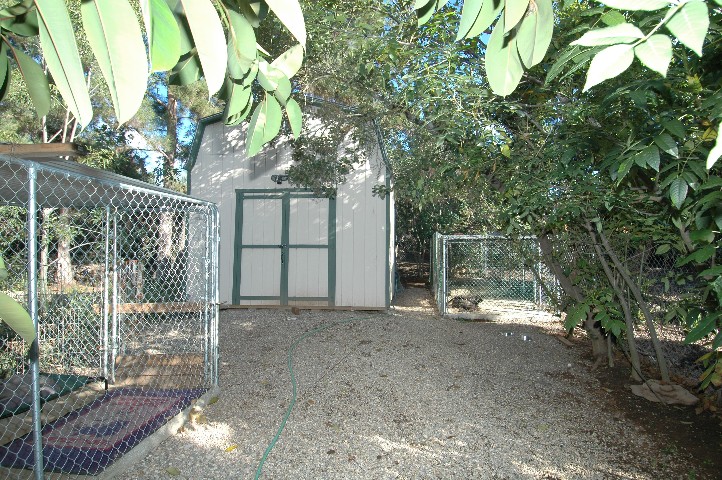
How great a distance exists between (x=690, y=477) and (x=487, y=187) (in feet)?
8.99

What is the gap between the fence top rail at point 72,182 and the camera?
2457mm

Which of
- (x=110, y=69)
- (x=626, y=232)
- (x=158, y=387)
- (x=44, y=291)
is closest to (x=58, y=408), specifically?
(x=158, y=387)

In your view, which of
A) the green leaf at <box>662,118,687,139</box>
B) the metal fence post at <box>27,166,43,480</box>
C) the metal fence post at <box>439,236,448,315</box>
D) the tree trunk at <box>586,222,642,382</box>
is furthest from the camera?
the metal fence post at <box>439,236,448,315</box>

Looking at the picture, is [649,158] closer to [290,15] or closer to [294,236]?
[290,15]

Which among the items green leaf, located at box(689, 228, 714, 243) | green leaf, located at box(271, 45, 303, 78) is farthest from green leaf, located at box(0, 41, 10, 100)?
green leaf, located at box(689, 228, 714, 243)

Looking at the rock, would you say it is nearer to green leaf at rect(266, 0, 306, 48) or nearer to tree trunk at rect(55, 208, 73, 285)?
green leaf at rect(266, 0, 306, 48)

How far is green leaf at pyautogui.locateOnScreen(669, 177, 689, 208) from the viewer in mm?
1956

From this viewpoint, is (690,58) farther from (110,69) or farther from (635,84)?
(110,69)

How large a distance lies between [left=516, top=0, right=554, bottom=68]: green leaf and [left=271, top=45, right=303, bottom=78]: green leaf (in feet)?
1.57

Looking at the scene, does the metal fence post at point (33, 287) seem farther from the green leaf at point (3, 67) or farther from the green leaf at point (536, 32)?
the green leaf at point (536, 32)

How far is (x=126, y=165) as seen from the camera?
13.2m

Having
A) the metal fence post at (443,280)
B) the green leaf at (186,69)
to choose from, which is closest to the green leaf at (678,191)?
the green leaf at (186,69)

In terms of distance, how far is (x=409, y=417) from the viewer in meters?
3.89

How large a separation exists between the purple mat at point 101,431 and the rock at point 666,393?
13.1 ft
